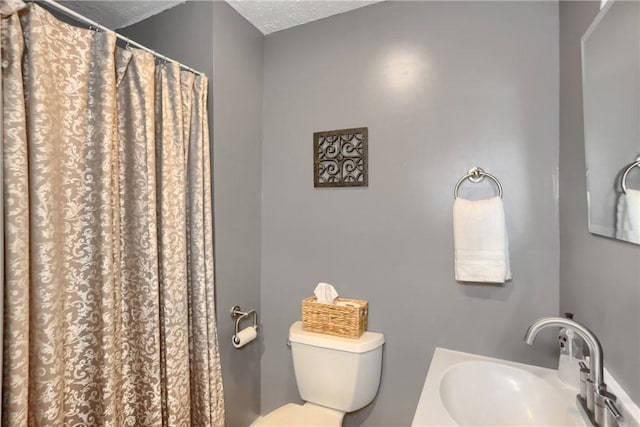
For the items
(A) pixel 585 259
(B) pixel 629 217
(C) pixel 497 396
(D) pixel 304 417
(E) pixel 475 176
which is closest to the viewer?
(B) pixel 629 217

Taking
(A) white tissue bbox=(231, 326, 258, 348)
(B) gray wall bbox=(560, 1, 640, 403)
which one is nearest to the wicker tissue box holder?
(A) white tissue bbox=(231, 326, 258, 348)

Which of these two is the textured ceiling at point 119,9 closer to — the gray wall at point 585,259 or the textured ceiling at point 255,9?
the textured ceiling at point 255,9

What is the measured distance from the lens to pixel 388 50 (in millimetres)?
1503

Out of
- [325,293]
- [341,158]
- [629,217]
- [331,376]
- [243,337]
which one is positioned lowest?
[331,376]

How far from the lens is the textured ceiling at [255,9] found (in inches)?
59.7

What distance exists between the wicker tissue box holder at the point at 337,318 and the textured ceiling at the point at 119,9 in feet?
5.40

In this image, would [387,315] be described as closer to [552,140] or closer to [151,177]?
[552,140]

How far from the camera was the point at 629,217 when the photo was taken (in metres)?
0.72

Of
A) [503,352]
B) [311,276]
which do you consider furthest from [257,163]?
[503,352]

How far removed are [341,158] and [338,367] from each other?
3.31 feet

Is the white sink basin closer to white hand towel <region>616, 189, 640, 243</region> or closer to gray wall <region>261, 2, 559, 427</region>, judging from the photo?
gray wall <region>261, 2, 559, 427</region>

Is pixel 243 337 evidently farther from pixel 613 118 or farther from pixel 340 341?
pixel 613 118

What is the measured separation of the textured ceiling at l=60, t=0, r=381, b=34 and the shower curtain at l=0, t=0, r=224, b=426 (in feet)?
1.76

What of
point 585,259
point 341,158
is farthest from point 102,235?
point 585,259
